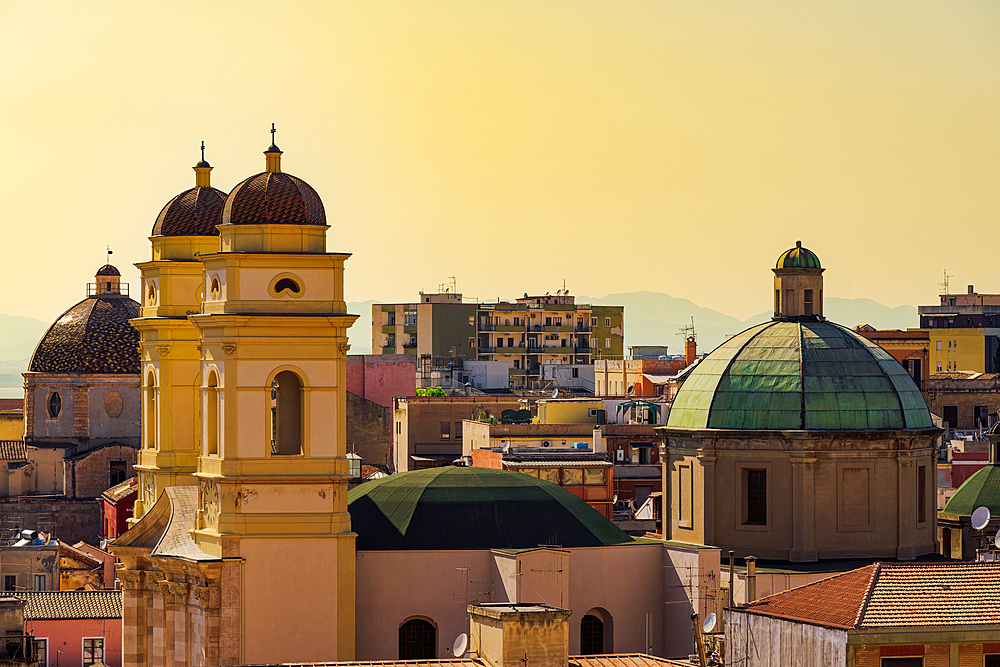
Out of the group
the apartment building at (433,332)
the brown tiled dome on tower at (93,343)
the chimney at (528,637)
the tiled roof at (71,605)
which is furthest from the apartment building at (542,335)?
the chimney at (528,637)

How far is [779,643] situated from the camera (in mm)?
38531

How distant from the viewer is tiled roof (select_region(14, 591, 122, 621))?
220 feet

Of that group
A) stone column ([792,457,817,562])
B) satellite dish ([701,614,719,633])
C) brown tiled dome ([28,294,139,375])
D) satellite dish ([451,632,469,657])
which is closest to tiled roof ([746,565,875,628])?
satellite dish ([701,614,719,633])

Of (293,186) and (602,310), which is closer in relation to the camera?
(293,186)

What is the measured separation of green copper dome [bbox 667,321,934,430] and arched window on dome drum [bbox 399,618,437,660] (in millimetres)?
10263

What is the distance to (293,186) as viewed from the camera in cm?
4278

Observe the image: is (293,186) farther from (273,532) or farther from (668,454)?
(668,454)

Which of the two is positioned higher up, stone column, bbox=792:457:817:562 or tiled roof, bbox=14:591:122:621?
stone column, bbox=792:457:817:562

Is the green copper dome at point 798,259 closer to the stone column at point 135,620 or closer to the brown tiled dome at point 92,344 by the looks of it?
the stone column at point 135,620

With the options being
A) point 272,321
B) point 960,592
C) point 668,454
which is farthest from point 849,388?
point 272,321

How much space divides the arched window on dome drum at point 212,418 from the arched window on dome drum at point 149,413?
607cm

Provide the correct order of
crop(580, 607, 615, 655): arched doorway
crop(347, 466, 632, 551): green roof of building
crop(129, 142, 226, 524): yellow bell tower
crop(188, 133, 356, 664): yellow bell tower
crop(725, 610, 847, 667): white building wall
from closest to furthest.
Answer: crop(725, 610, 847, 667): white building wall < crop(188, 133, 356, 664): yellow bell tower < crop(347, 466, 632, 551): green roof of building < crop(580, 607, 615, 655): arched doorway < crop(129, 142, 226, 524): yellow bell tower

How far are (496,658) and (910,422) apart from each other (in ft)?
59.2

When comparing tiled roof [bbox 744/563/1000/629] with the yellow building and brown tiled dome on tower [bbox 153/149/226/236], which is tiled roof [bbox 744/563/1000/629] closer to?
the yellow building
